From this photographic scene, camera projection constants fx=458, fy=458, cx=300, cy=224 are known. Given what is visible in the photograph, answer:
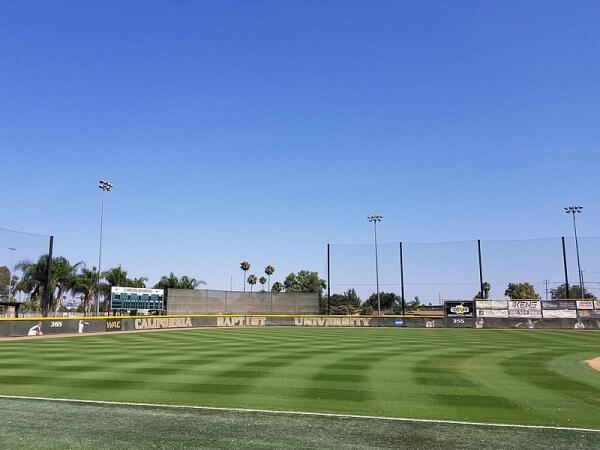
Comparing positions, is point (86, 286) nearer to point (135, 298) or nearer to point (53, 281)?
point (53, 281)

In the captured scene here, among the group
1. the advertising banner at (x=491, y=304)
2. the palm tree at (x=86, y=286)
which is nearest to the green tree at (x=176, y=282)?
the palm tree at (x=86, y=286)

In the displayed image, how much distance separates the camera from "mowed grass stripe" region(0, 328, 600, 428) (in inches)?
404

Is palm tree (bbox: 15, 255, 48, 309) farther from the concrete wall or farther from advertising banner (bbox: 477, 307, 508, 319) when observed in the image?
advertising banner (bbox: 477, 307, 508, 319)

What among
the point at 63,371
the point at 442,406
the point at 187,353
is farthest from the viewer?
the point at 187,353

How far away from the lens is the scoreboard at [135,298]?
195ft

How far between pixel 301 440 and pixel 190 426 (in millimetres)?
2217

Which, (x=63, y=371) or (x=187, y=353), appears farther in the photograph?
(x=187, y=353)

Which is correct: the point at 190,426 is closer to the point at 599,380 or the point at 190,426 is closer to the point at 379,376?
the point at 379,376

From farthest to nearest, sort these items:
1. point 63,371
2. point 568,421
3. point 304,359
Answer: point 304,359 → point 63,371 → point 568,421

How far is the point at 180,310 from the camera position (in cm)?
5966

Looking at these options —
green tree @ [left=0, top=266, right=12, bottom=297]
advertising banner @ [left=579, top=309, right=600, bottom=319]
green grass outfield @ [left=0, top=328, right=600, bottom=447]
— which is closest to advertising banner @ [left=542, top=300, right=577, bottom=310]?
advertising banner @ [left=579, top=309, right=600, bottom=319]

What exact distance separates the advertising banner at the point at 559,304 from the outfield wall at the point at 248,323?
1.37 meters

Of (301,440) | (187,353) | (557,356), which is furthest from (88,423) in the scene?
(557,356)

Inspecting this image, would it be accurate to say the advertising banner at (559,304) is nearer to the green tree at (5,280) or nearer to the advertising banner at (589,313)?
the advertising banner at (589,313)
